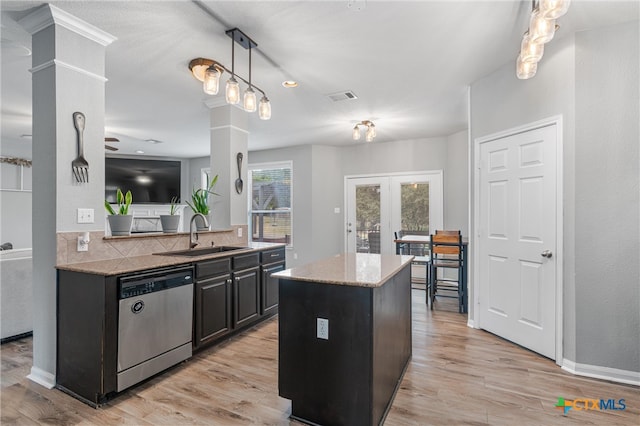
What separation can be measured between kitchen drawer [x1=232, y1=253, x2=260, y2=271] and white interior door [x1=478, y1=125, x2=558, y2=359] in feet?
7.94

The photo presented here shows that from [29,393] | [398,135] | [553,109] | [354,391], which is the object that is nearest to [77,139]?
[29,393]

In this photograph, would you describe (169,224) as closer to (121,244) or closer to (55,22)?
(121,244)

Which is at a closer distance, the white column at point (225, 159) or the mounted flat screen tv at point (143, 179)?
the white column at point (225, 159)

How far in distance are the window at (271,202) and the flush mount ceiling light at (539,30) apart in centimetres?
511

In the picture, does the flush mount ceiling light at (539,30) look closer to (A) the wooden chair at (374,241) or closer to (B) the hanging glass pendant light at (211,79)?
(B) the hanging glass pendant light at (211,79)

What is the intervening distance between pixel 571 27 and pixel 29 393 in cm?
475

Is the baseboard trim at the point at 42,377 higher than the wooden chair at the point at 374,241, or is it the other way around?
the wooden chair at the point at 374,241

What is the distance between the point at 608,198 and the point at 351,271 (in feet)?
6.81

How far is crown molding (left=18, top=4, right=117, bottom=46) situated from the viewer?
2.17 metres

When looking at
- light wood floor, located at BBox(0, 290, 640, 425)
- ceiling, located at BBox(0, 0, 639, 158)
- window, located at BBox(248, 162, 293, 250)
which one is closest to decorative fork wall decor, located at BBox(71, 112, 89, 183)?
ceiling, located at BBox(0, 0, 639, 158)

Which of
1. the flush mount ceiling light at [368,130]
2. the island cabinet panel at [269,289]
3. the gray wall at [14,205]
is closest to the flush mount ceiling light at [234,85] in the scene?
the island cabinet panel at [269,289]

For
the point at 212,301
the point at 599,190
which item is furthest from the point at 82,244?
the point at 599,190

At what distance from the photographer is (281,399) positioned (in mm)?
2160

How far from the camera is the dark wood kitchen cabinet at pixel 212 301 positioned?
2.72 m
